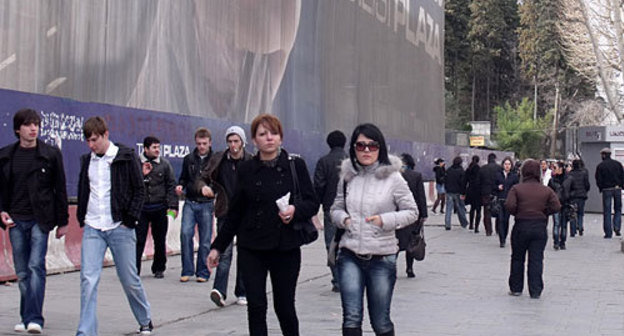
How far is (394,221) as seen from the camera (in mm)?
6133

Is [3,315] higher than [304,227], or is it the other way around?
[304,227]

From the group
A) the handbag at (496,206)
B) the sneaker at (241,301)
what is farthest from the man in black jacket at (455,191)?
the sneaker at (241,301)

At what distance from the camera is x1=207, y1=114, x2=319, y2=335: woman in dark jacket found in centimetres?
636

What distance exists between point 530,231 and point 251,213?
17.9ft

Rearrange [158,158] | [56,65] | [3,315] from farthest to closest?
1. [56,65]
2. [158,158]
3. [3,315]

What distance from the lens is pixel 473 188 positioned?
21266 mm

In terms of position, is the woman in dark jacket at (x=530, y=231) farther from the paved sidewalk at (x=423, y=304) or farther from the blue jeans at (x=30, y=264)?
the blue jeans at (x=30, y=264)

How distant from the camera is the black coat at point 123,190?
7547 mm

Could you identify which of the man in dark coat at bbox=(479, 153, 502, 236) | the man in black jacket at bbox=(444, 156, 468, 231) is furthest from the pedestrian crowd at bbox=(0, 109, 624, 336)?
the man in black jacket at bbox=(444, 156, 468, 231)

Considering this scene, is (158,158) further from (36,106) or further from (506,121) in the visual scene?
(506,121)

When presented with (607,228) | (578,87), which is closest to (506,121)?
(578,87)

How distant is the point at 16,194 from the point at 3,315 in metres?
1.49

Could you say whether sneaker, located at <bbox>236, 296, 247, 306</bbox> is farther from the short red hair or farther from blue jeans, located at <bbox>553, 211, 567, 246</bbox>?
blue jeans, located at <bbox>553, 211, 567, 246</bbox>

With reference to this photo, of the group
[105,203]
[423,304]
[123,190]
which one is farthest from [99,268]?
[423,304]
